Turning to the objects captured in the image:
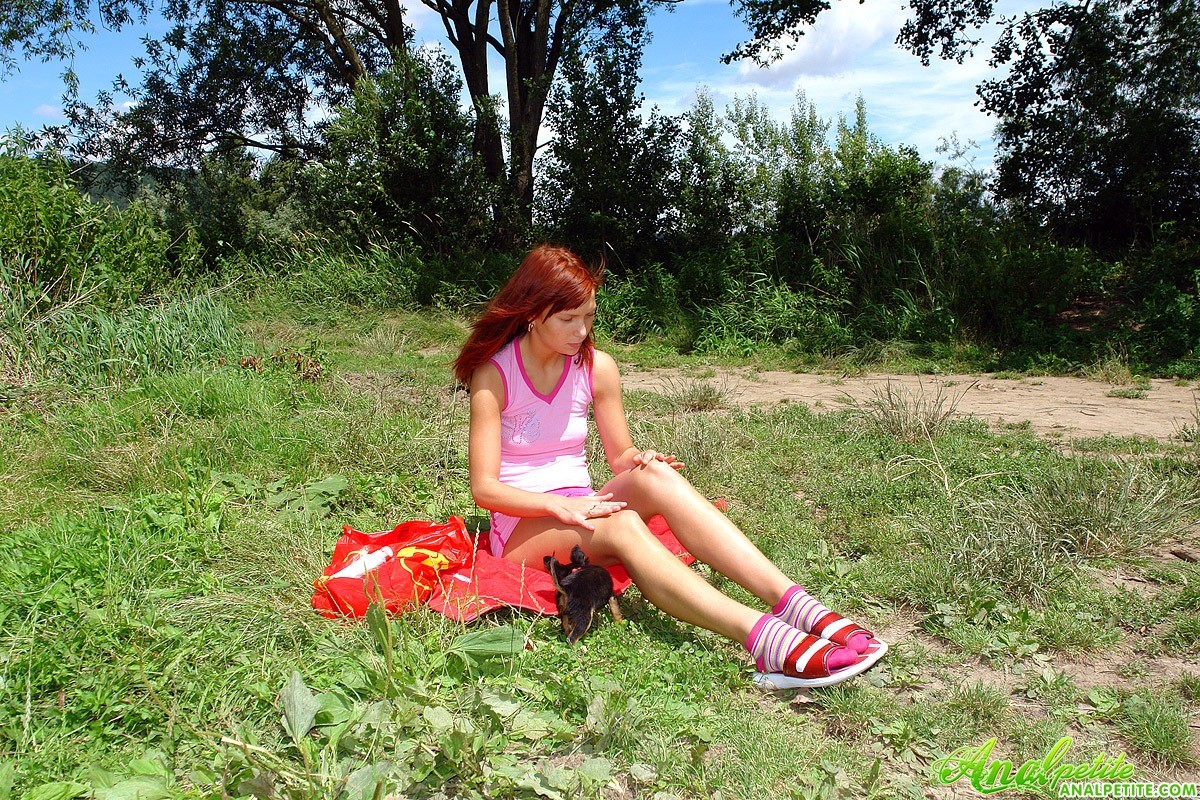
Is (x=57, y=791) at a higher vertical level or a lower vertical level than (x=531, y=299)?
lower

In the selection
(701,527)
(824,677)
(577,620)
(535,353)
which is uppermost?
(535,353)

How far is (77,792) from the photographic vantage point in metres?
1.98

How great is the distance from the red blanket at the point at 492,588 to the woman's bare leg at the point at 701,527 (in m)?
0.24

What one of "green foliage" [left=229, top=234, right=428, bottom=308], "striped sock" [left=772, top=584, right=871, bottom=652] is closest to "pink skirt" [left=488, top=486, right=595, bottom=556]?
"striped sock" [left=772, top=584, right=871, bottom=652]

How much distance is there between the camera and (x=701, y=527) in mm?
2826

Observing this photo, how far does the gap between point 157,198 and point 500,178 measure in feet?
25.3

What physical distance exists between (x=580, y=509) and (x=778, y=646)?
0.77 m

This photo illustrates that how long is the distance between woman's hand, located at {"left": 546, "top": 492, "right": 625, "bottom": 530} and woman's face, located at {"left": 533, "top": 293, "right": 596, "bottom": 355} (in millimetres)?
528

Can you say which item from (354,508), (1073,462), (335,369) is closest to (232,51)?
(335,369)

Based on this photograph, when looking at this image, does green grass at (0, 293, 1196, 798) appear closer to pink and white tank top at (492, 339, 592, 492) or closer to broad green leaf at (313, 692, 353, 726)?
broad green leaf at (313, 692, 353, 726)

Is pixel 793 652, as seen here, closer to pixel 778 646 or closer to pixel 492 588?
pixel 778 646

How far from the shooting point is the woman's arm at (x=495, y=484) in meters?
2.81

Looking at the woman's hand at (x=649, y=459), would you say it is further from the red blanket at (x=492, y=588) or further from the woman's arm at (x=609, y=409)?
the red blanket at (x=492, y=588)

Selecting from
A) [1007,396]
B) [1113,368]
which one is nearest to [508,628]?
[1007,396]
